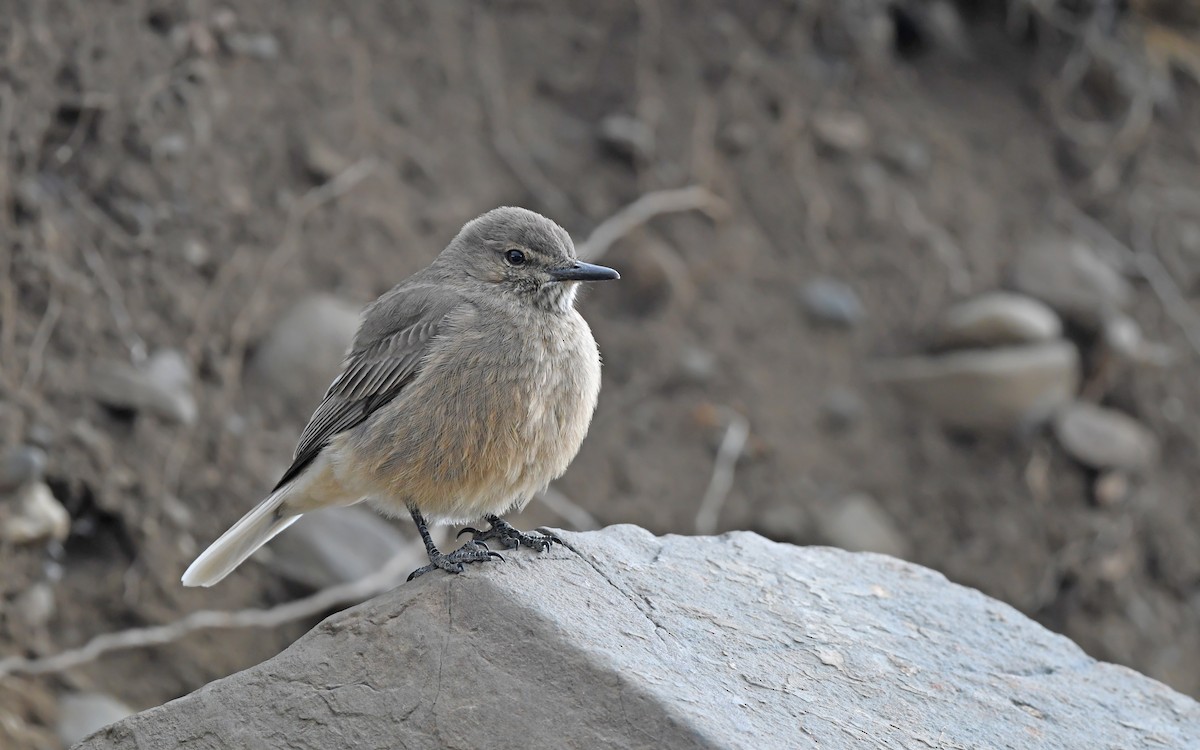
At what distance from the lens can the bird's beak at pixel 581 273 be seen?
15.8ft

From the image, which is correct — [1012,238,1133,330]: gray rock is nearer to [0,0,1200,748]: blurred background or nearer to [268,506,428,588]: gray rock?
[0,0,1200,748]: blurred background

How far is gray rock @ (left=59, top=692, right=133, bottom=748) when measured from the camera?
5363mm

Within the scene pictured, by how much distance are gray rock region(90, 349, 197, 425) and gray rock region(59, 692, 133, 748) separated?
4.51ft

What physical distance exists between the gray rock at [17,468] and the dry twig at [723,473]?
356cm

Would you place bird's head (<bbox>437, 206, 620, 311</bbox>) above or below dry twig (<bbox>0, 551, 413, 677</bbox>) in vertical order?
above

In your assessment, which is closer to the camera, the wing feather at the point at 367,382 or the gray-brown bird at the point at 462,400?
the gray-brown bird at the point at 462,400

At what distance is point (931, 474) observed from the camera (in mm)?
8297

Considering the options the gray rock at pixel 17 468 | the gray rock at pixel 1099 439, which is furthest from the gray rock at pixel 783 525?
the gray rock at pixel 17 468

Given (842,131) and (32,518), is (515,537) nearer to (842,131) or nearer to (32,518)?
(32,518)

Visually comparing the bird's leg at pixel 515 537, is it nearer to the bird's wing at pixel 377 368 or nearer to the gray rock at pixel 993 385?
the bird's wing at pixel 377 368

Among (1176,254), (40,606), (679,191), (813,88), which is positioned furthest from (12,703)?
(1176,254)

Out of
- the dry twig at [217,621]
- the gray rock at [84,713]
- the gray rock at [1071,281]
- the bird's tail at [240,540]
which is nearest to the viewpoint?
the bird's tail at [240,540]

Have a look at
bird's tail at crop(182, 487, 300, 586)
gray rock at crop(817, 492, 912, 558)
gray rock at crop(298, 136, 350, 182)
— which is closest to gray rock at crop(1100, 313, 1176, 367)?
gray rock at crop(817, 492, 912, 558)

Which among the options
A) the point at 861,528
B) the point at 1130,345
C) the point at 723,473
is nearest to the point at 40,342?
the point at 723,473
